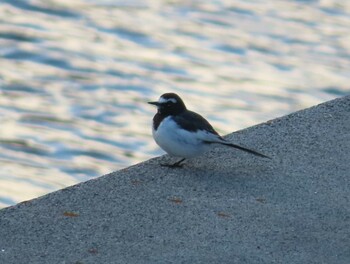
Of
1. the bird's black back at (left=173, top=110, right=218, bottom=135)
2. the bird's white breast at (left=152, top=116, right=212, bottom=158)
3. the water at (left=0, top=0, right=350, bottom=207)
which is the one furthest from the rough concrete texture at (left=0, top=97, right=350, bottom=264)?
the water at (left=0, top=0, right=350, bottom=207)

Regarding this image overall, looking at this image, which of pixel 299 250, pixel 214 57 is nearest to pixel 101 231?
pixel 299 250

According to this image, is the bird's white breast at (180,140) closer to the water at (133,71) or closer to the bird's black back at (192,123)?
the bird's black back at (192,123)

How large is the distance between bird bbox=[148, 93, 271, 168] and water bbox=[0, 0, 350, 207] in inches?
129

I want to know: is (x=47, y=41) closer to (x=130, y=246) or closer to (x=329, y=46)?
(x=329, y=46)

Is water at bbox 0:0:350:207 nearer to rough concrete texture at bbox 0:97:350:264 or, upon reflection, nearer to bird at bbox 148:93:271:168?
bird at bbox 148:93:271:168

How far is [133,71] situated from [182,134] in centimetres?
611

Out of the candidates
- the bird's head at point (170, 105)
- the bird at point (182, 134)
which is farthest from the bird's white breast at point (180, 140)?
the bird's head at point (170, 105)

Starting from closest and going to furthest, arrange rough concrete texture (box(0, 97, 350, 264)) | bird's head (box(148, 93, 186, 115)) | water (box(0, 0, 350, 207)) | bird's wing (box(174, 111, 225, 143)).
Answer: rough concrete texture (box(0, 97, 350, 264)) < bird's wing (box(174, 111, 225, 143)) < bird's head (box(148, 93, 186, 115)) < water (box(0, 0, 350, 207))

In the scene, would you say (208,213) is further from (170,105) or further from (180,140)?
(170,105)

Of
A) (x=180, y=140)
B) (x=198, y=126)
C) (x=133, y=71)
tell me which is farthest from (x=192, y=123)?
(x=133, y=71)

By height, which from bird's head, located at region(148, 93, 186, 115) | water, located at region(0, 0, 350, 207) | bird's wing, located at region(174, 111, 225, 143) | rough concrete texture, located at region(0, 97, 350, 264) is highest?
bird's head, located at region(148, 93, 186, 115)

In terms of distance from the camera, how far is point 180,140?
663 cm

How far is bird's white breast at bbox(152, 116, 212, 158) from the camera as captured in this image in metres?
6.62

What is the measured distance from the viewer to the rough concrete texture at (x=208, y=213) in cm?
550
